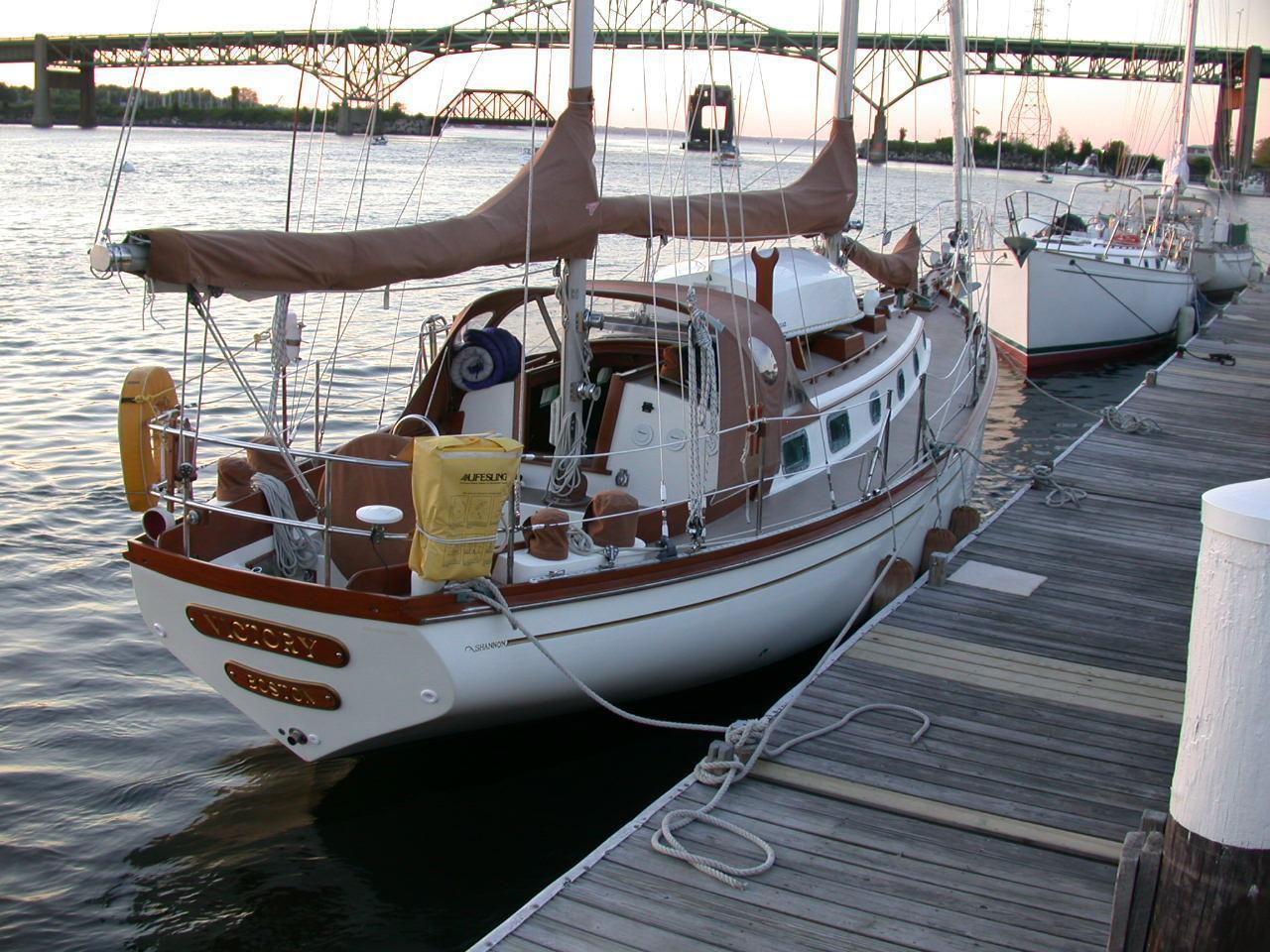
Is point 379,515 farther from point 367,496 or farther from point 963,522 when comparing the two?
point 963,522

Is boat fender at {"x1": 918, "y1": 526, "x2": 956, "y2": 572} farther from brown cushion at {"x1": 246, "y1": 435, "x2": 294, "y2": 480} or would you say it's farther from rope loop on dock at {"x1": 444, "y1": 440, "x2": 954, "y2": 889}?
brown cushion at {"x1": 246, "y1": 435, "x2": 294, "y2": 480}

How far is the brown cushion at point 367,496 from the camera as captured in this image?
7906mm

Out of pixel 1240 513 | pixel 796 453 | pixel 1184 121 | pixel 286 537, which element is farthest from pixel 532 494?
pixel 1184 121

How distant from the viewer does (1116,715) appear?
7.95m

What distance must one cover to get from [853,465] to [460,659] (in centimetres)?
490

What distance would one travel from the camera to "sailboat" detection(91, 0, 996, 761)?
7.01 metres

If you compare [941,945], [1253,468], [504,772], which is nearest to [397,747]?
[504,772]

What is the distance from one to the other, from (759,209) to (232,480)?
5.39 m

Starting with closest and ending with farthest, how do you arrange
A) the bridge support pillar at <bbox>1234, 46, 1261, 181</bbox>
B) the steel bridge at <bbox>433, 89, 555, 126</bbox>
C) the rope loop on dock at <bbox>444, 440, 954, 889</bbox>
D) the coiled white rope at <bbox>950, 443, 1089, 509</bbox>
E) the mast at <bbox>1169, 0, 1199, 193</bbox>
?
the rope loop on dock at <bbox>444, 440, 954, 889</bbox>
the steel bridge at <bbox>433, 89, 555, 126</bbox>
the coiled white rope at <bbox>950, 443, 1089, 509</bbox>
the mast at <bbox>1169, 0, 1199, 193</bbox>
the bridge support pillar at <bbox>1234, 46, 1261, 181</bbox>

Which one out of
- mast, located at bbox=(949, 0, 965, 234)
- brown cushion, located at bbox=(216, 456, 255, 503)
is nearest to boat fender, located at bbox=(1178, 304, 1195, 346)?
mast, located at bbox=(949, 0, 965, 234)

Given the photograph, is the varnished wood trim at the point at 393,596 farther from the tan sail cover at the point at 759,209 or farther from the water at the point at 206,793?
the tan sail cover at the point at 759,209

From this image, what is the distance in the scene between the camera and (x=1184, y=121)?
34.1 meters

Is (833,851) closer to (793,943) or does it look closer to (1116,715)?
(793,943)

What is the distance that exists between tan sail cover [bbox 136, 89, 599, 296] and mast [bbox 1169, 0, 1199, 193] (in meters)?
28.8
